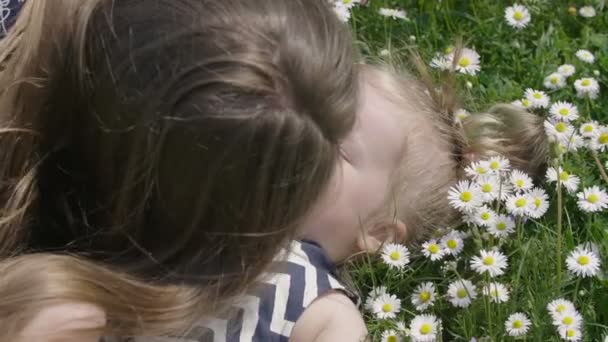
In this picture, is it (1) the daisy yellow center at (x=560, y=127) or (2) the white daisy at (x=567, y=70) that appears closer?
(1) the daisy yellow center at (x=560, y=127)

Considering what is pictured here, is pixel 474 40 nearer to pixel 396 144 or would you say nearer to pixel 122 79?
pixel 396 144

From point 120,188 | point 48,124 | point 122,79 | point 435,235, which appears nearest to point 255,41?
point 122,79

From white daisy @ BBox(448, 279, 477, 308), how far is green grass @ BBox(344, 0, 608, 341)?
14 mm

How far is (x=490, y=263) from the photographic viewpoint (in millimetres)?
1887

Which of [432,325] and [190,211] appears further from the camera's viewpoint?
[432,325]

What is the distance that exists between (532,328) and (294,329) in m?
0.40

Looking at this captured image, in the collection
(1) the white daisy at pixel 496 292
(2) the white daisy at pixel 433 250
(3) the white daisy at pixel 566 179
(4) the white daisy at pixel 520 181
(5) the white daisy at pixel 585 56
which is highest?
(5) the white daisy at pixel 585 56

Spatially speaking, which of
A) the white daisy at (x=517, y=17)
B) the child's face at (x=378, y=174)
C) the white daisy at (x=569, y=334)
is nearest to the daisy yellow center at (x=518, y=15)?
the white daisy at (x=517, y=17)

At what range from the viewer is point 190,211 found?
1551 mm

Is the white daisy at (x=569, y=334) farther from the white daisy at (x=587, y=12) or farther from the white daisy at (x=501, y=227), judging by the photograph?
the white daisy at (x=587, y=12)

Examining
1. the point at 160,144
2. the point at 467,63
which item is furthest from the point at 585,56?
the point at 160,144

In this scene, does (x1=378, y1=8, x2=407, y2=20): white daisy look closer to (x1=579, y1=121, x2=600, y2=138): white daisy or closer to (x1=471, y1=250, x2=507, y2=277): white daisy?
(x1=579, y1=121, x2=600, y2=138): white daisy

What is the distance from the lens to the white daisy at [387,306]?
76.2 inches

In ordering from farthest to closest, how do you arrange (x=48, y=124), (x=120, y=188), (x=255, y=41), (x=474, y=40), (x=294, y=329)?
(x=474, y=40)
(x=294, y=329)
(x=48, y=124)
(x=120, y=188)
(x=255, y=41)
